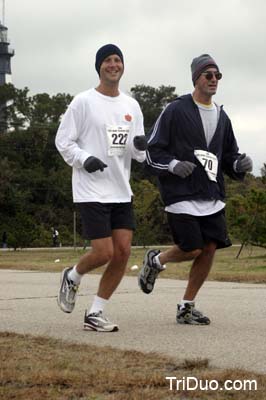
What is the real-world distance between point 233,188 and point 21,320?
53.6m

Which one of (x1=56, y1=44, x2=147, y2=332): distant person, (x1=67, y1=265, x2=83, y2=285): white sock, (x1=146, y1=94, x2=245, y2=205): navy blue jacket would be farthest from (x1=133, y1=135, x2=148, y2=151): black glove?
(x1=67, y1=265, x2=83, y2=285): white sock

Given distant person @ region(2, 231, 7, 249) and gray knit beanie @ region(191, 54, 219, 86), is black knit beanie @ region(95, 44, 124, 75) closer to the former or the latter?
gray knit beanie @ region(191, 54, 219, 86)

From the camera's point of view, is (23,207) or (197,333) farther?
(23,207)

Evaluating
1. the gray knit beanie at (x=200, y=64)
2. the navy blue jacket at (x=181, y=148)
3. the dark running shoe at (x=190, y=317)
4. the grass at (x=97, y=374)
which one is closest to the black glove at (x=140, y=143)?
the navy blue jacket at (x=181, y=148)

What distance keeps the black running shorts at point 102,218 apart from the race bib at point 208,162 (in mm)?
695

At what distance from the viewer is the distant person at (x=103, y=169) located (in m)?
6.30

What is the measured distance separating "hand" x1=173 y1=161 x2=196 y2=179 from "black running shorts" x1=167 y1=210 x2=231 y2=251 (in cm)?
38

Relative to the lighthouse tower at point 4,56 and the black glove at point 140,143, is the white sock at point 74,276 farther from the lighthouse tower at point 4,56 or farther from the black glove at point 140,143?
the lighthouse tower at point 4,56

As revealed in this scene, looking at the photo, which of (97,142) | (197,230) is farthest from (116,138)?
(197,230)

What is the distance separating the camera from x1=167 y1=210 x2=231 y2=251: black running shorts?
657 cm

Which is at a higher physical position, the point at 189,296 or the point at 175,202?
the point at 175,202

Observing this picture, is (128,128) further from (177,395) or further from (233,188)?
(233,188)

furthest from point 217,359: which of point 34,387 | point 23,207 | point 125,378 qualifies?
point 23,207

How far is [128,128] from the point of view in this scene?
256 inches
